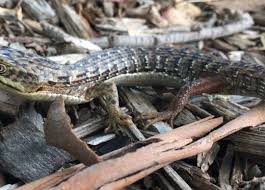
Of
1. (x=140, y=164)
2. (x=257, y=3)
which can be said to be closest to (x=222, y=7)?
(x=257, y=3)

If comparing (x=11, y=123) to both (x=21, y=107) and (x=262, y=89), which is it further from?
(x=262, y=89)

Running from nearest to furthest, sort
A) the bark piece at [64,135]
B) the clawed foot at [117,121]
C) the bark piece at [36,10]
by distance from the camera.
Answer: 1. the bark piece at [64,135]
2. the clawed foot at [117,121]
3. the bark piece at [36,10]

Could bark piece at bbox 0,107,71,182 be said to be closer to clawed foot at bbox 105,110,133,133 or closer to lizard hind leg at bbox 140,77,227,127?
clawed foot at bbox 105,110,133,133

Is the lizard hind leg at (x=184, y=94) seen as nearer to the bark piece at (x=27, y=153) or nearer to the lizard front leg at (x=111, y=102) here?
the lizard front leg at (x=111, y=102)

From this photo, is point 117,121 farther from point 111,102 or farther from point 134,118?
point 111,102

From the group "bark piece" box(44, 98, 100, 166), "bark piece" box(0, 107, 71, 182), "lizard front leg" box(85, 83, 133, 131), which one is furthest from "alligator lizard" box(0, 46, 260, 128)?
"bark piece" box(44, 98, 100, 166)

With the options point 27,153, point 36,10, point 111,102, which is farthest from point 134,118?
point 36,10

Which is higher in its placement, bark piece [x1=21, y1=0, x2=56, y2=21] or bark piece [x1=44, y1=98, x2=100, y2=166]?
bark piece [x1=21, y1=0, x2=56, y2=21]

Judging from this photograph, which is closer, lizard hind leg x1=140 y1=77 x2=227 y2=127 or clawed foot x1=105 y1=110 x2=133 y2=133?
clawed foot x1=105 y1=110 x2=133 y2=133

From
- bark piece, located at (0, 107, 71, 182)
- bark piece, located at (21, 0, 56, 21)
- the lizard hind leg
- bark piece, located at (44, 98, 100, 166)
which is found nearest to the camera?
bark piece, located at (44, 98, 100, 166)

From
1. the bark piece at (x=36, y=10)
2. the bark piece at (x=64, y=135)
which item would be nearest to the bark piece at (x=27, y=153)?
the bark piece at (x=64, y=135)

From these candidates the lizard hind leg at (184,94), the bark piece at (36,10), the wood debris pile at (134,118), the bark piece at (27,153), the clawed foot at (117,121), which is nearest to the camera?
the wood debris pile at (134,118)
